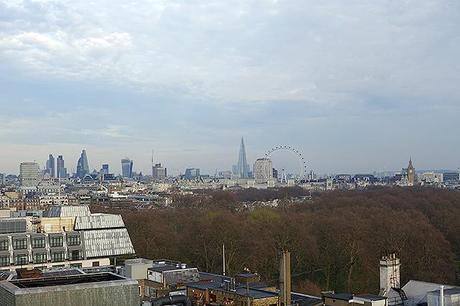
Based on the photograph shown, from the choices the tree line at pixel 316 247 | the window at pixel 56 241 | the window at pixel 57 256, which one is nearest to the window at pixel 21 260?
the window at pixel 57 256

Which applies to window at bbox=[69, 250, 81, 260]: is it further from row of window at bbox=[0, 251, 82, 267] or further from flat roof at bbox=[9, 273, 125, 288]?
flat roof at bbox=[9, 273, 125, 288]

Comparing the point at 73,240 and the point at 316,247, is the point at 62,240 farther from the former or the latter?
the point at 316,247

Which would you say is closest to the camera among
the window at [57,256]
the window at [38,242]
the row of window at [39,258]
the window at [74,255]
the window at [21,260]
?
the row of window at [39,258]

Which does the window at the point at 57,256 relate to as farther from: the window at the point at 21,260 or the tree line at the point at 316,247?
the tree line at the point at 316,247

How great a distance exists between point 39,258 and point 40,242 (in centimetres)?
154

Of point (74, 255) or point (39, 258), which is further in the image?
point (74, 255)

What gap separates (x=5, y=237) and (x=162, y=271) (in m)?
18.1

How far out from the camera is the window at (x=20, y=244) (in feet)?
194

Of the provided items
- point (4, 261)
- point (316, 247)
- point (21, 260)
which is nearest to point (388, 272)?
point (21, 260)

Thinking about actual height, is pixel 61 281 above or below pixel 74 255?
above

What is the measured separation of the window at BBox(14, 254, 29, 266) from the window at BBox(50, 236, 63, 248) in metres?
2.83

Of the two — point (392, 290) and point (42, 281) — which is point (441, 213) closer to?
point (392, 290)

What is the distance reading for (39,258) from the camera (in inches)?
2352

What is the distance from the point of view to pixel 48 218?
68188 millimetres
